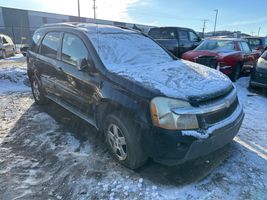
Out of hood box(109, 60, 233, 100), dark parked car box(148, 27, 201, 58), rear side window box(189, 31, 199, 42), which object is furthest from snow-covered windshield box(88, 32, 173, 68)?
rear side window box(189, 31, 199, 42)

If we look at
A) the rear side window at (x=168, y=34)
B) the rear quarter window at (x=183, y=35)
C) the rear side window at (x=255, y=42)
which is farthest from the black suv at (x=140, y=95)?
the rear side window at (x=255, y=42)

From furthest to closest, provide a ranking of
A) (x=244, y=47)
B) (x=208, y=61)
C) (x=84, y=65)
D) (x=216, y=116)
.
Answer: (x=244, y=47) < (x=208, y=61) < (x=84, y=65) < (x=216, y=116)

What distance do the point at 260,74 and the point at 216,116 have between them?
4762 millimetres

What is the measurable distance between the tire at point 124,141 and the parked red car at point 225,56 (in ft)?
17.7

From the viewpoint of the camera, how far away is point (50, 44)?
476cm

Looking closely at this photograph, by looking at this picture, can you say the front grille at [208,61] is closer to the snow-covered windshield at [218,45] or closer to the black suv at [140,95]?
the snow-covered windshield at [218,45]

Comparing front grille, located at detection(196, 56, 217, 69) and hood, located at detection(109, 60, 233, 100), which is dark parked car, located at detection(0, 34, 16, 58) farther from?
hood, located at detection(109, 60, 233, 100)

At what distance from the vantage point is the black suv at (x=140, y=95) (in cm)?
272

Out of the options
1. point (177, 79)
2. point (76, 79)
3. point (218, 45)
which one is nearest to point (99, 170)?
point (76, 79)

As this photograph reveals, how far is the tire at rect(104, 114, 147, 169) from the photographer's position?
291cm

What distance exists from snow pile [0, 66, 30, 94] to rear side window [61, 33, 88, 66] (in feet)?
12.4

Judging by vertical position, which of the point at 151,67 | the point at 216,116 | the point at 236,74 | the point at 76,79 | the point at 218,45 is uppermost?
the point at 151,67

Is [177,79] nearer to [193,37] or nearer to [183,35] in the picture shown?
[183,35]

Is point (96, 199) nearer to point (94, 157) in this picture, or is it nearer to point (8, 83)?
point (94, 157)
